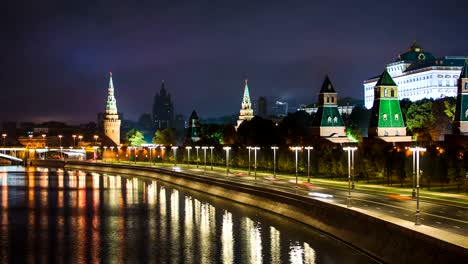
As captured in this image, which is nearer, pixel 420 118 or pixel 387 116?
pixel 387 116

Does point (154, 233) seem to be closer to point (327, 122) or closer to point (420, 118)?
point (327, 122)

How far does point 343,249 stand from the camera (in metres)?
41.2

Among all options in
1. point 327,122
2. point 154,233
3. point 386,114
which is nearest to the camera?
point 154,233

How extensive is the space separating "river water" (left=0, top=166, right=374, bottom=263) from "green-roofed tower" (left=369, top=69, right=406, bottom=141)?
65538 millimetres

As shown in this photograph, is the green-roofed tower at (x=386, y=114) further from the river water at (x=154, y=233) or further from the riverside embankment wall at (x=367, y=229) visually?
the riverside embankment wall at (x=367, y=229)

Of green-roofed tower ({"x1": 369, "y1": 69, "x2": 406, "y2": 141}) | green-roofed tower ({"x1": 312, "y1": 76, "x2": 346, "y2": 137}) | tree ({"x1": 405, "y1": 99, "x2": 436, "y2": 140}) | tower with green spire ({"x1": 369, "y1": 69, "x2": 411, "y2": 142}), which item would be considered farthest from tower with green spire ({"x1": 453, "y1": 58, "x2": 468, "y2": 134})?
green-roofed tower ({"x1": 312, "y1": 76, "x2": 346, "y2": 137})

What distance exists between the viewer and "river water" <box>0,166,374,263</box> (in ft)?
136

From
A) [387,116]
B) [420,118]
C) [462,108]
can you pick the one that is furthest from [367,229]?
[420,118]

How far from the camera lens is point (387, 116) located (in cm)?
14125

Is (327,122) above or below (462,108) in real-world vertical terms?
below

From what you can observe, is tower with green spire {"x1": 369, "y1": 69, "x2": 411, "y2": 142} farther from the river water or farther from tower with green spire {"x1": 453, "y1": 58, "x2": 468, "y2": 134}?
the river water

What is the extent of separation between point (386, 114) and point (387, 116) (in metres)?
0.49

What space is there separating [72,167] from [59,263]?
135342mm

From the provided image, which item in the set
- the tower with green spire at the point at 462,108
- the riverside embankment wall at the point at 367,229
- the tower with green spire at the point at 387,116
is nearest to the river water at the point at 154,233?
the riverside embankment wall at the point at 367,229
